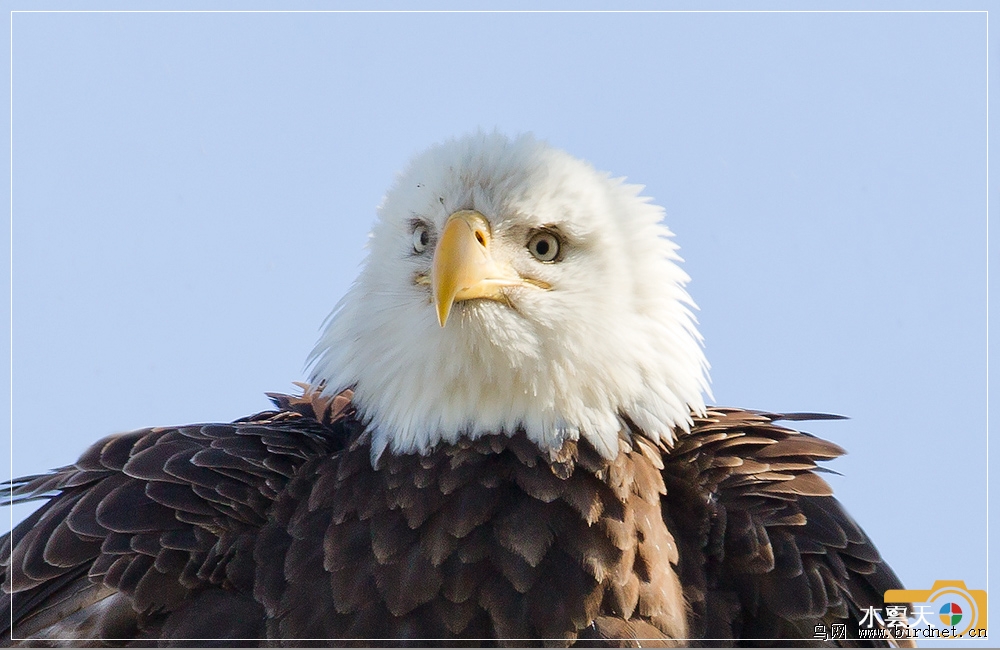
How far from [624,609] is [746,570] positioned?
64 centimetres

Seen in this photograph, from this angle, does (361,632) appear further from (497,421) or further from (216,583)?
(497,421)

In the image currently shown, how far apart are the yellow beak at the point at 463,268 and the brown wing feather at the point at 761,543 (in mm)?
1260

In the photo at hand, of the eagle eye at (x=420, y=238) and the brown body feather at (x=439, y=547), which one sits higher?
the eagle eye at (x=420, y=238)

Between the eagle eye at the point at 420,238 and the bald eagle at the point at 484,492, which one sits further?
the eagle eye at the point at 420,238

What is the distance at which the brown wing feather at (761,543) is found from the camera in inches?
197

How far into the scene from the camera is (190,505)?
5.06 metres

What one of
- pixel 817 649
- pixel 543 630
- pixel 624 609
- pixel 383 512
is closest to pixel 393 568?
pixel 383 512

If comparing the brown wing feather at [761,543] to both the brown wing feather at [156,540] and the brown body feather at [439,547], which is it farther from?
the brown wing feather at [156,540]

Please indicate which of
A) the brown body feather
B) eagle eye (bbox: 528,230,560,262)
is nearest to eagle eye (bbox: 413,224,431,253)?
eagle eye (bbox: 528,230,560,262)

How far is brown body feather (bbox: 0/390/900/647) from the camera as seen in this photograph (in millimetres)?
4770

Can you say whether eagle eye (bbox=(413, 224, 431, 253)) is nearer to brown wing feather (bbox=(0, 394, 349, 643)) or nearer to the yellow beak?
the yellow beak

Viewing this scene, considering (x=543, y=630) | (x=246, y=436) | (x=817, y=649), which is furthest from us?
(x=246, y=436)

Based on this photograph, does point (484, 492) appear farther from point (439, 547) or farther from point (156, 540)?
point (156, 540)

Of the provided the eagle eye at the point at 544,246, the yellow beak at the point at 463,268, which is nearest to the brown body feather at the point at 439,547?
the yellow beak at the point at 463,268
